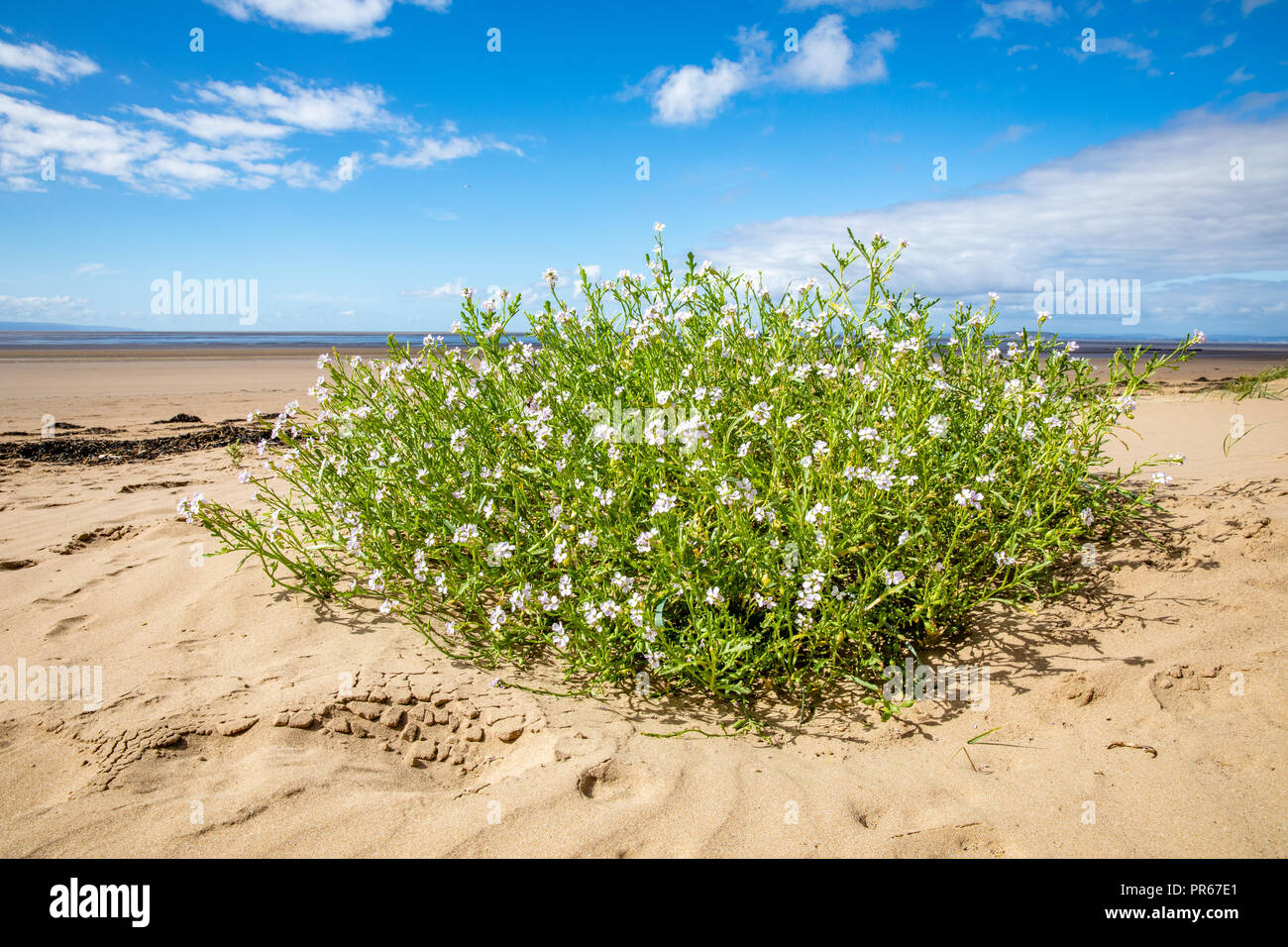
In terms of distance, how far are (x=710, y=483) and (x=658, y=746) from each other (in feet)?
3.42

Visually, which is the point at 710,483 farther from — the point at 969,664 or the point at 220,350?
the point at 220,350

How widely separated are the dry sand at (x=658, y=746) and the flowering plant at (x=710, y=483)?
24 centimetres

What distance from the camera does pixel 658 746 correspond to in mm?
2672

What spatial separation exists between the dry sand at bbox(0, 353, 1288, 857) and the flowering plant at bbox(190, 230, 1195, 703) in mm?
238

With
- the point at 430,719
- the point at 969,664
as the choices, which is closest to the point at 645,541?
the point at 430,719

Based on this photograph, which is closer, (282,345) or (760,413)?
(760,413)

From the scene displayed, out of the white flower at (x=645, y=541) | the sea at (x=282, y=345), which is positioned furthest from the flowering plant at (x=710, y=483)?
the sea at (x=282, y=345)

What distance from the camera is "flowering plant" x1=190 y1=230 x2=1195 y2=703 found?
2.76 meters

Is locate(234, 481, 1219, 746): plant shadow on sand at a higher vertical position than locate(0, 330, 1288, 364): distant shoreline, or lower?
lower

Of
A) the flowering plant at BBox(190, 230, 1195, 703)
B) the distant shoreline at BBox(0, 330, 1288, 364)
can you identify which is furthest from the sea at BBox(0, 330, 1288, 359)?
the flowering plant at BBox(190, 230, 1195, 703)

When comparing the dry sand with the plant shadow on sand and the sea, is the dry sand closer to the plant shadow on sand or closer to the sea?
the plant shadow on sand

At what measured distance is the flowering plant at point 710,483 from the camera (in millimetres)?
2758

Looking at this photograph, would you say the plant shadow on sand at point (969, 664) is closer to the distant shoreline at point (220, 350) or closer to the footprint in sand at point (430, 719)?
the footprint in sand at point (430, 719)
